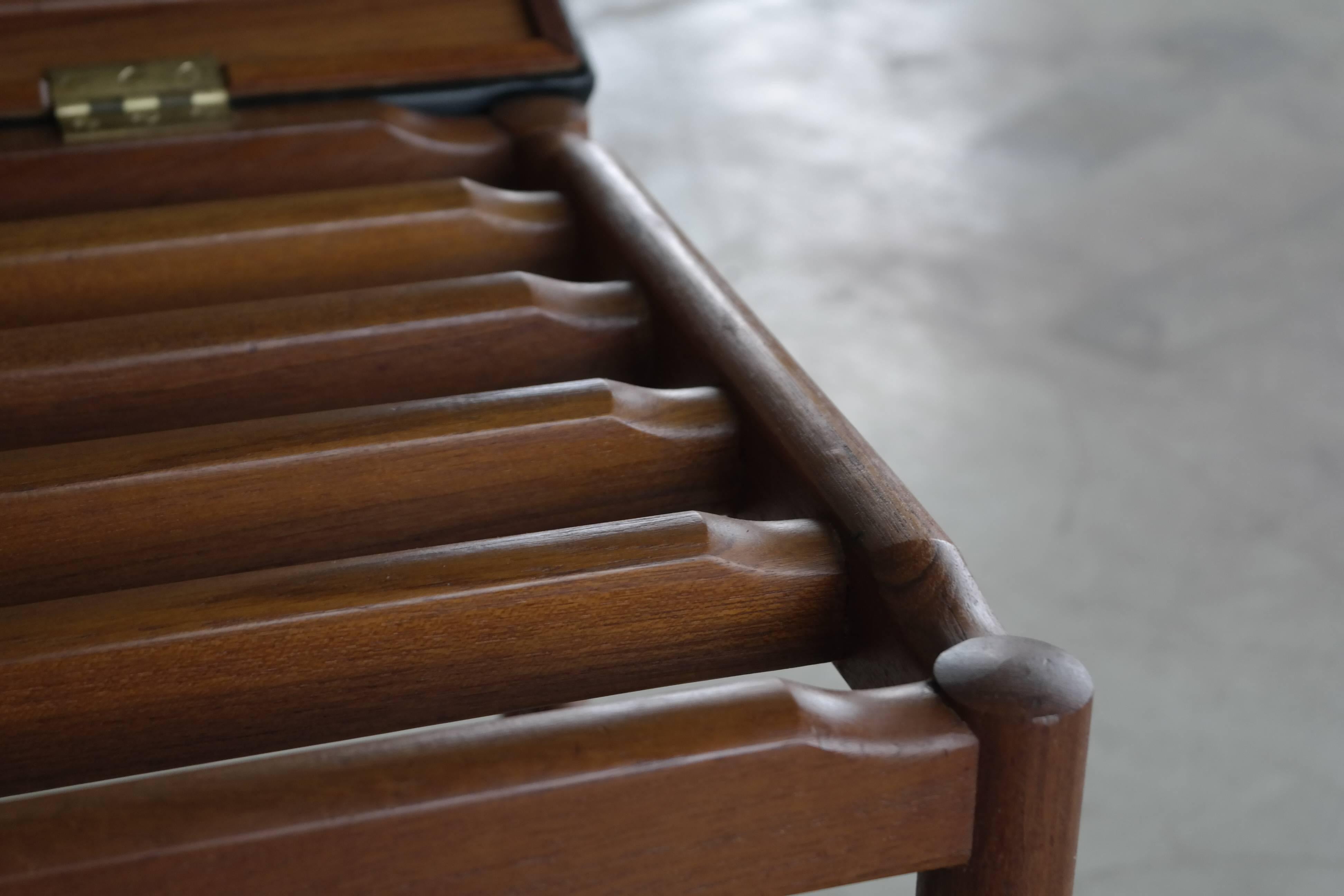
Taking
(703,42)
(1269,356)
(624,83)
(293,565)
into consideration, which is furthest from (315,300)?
(703,42)

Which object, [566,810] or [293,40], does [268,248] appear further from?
[566,810]

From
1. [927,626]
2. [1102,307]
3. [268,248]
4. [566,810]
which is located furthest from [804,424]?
[1102,307]

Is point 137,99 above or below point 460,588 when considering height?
above

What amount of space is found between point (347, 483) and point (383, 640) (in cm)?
11

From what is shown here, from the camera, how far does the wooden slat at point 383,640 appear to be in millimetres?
473

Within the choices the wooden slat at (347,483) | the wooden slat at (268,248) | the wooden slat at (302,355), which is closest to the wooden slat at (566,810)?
the wooden slat at (347,483)

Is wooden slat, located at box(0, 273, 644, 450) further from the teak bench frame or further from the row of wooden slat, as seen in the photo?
the teak bench frame

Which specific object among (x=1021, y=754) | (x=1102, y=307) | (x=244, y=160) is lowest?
(x=1102, y=307)

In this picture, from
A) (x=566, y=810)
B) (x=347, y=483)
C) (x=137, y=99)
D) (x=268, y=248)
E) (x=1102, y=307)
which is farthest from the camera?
(x=1102, y=307)

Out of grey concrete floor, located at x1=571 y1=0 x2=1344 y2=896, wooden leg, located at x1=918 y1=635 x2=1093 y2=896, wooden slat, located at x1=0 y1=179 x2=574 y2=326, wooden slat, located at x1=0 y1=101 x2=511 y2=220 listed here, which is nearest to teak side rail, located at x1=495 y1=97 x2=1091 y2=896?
wooden leg, located at x1=918 y1=635 x2=1093 y2=896

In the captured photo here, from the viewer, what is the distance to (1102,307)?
2689mm

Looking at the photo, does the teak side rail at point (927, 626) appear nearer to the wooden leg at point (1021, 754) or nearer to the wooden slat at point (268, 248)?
the wooden leg at point (1021, 754)

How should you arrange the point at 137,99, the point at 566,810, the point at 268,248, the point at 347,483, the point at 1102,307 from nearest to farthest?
the point at 566,810, the point at 347,483, the point at 268,248, the point at 137,99, the point at 1102,307

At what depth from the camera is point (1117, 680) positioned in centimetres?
188
